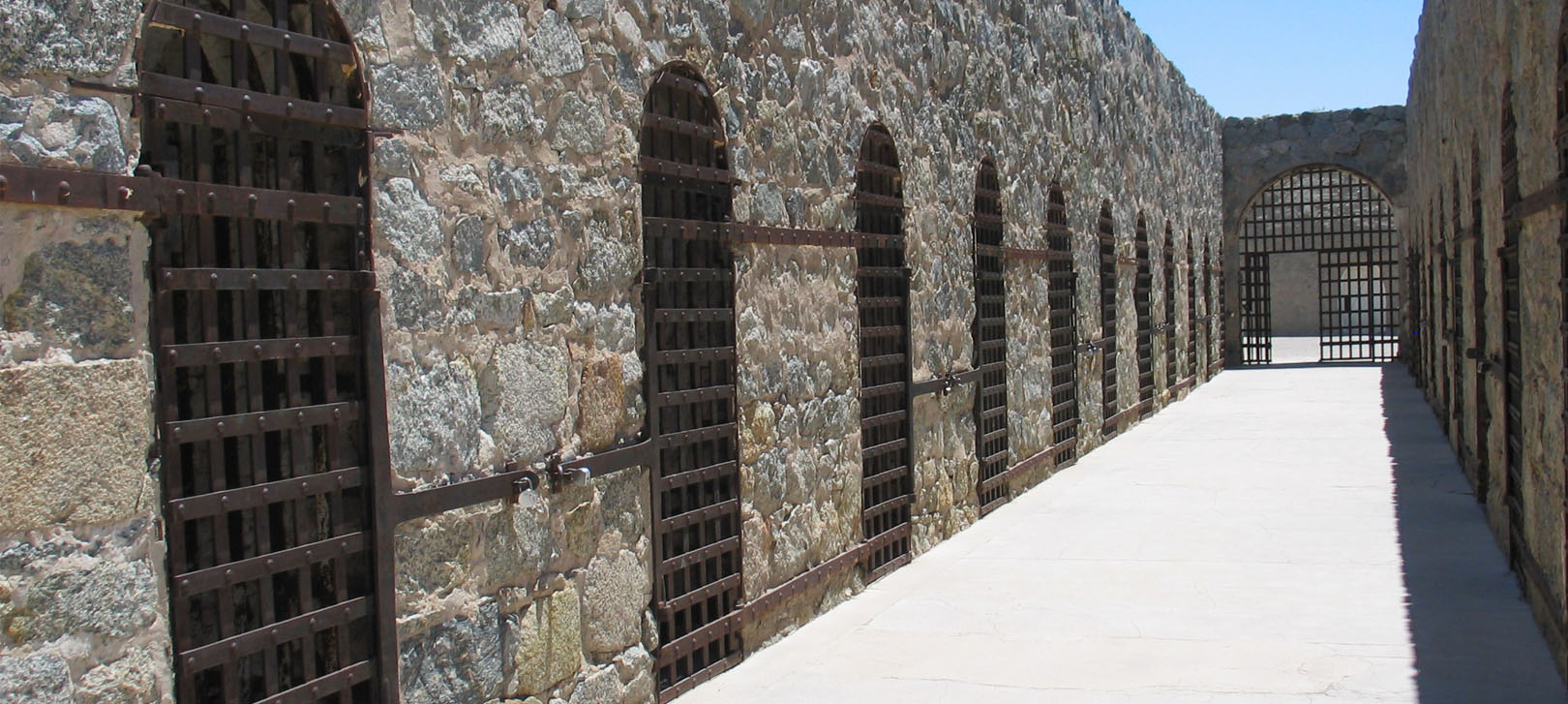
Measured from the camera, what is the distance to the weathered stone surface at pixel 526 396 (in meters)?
3.47

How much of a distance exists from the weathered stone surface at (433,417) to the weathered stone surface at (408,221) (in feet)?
0.90

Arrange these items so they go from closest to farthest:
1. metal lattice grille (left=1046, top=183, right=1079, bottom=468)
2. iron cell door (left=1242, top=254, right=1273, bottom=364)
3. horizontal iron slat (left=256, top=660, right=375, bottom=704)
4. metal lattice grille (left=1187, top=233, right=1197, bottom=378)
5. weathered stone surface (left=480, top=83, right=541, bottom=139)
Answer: horizontal iron slat (left=256, top=660, right=375, bottom=704)
weathered stone surface (left=480, top=83, right=541, bottom=139)
metal lattice grille (left=1046, top=183, right=1079, bottom=468)
metal lattice grille (left=1187, top=233, right=1197, bottom=378)
iron cell door (left=1242, top=254, right=1273, bottom=364)

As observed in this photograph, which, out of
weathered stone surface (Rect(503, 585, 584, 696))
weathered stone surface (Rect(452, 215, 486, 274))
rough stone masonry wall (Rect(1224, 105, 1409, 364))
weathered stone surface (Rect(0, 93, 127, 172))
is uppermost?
rough stone masonry wall (Rect(1224, 105, 1409, 364))

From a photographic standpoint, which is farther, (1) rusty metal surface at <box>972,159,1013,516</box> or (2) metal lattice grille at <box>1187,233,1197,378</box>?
(2) metal lattice grille at <box>1187,233,1197,378</box>

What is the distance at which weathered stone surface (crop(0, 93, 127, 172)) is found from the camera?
223cm

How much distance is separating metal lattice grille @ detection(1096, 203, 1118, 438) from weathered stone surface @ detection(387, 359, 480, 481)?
843cm

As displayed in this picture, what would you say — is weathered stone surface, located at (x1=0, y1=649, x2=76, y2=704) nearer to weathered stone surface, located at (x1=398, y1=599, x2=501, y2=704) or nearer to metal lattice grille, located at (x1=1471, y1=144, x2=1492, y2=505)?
weathered stone surface, located at (x1=398, y1=599, x2=501, y2=704)

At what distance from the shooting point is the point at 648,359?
4.18m

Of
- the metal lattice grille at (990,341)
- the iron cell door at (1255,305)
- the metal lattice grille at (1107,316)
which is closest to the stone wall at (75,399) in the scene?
the metal lattice grille at (990,341)

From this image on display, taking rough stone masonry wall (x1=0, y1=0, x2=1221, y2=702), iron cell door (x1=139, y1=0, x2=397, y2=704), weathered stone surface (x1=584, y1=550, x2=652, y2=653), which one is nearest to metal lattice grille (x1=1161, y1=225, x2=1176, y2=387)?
rough stone masonry wall (x1=0, y1=0, x2=1221, y2=702)

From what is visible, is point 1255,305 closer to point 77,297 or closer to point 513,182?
point 513,182

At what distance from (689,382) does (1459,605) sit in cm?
334

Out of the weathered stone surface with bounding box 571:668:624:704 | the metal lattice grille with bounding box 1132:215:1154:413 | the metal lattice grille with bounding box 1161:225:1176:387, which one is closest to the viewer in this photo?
the weathered stone surface with bounding box 571:668:624:704

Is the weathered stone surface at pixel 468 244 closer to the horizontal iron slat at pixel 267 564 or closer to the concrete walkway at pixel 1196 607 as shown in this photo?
the horizontal iron slat at pixel 267 564
